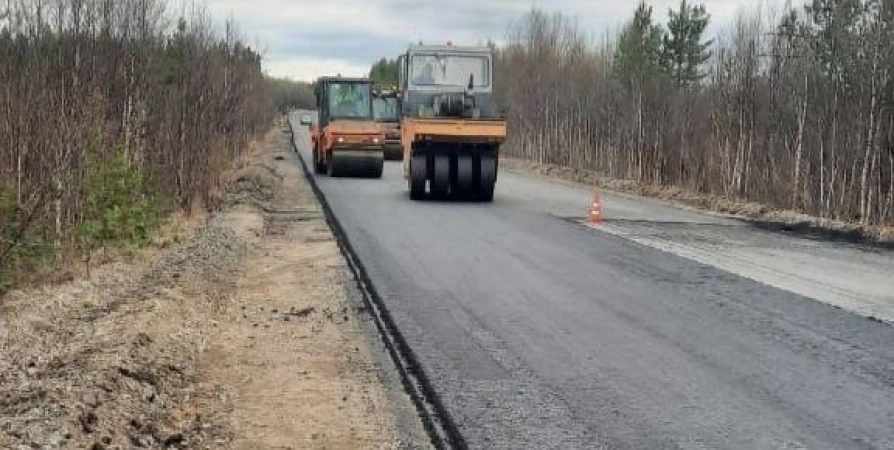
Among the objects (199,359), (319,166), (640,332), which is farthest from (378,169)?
(199,359)

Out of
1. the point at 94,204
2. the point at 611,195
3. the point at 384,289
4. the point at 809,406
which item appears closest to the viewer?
the point at 809,406

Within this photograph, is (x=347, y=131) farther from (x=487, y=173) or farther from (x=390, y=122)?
(x=390, y=122)

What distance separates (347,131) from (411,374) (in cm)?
2024

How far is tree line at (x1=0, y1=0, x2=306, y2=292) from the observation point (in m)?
11.1

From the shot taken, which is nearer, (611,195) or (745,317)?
(745,317)

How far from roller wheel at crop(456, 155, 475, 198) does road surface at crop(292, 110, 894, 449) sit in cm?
421

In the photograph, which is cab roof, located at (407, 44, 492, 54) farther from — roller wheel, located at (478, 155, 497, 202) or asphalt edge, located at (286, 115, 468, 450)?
asphalt edge, located at (286, 115, 468, 450)

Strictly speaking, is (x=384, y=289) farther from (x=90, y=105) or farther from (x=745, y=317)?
(x=90, y=105)

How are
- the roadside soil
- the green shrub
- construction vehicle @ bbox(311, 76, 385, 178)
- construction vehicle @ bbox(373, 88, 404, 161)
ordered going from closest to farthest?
the green shrub, the roadside soil, construction vehicle @ bbox(311, 76, 385, 178), construction vehicle @ bbox(373, 88, 404, 161)

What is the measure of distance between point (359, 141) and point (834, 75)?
1228 centimetres

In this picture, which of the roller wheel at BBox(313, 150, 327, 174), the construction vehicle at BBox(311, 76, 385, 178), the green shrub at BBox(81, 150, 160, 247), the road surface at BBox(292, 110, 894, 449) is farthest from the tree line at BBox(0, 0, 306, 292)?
the roller wheel at BBox(313, 150, 327, 174)

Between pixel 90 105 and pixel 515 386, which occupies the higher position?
pixel 90 105

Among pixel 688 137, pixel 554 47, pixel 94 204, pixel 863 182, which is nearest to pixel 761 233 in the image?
pixel 863 182

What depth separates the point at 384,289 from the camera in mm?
9609
